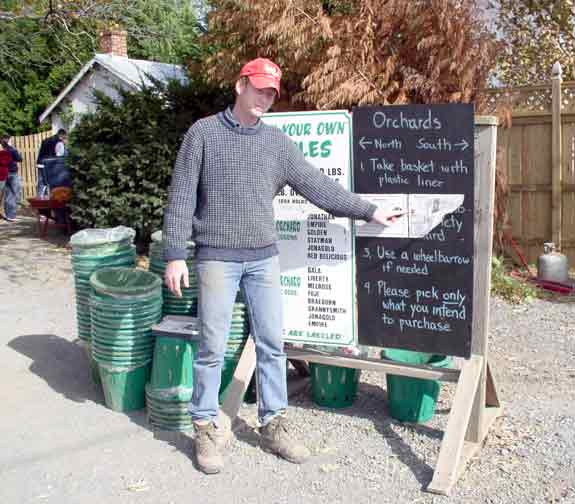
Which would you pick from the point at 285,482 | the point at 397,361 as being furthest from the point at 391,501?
the point at 397,361

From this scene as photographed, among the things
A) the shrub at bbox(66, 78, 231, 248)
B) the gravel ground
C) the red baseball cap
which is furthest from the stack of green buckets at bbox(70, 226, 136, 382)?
the shrub at bbox(66, 78, 231, 248)

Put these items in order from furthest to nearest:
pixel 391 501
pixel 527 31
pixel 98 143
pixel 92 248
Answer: pixel 527 31
pixel 98 143
pixel 92 248
pixel 391 501

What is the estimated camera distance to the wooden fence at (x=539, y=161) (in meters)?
8.74

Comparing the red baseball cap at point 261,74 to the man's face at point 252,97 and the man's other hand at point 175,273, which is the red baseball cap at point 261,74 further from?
the man's other hand at point 175,273

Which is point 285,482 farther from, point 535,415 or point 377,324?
point 535,415

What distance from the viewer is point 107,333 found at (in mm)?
4473

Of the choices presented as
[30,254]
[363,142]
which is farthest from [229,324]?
[30,254]

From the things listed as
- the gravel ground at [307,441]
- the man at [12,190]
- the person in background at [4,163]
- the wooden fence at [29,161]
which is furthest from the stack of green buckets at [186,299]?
the wooden fence at [29,161]

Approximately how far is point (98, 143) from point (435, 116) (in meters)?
7.28

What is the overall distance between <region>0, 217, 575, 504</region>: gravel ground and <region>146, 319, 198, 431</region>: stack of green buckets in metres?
0.11

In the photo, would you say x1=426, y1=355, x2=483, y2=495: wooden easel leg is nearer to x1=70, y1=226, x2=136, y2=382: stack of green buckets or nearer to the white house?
x1=70, y1=226, x2=136, y2=382: stack of green buckets

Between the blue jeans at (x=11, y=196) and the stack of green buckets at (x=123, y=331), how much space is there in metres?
12.1

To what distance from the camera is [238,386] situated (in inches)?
171

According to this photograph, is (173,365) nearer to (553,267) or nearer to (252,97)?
(252,97)
